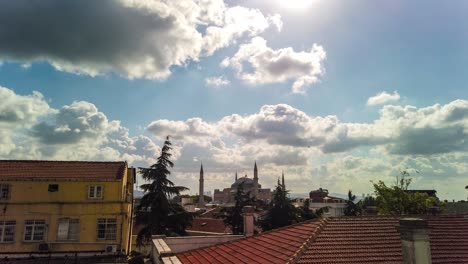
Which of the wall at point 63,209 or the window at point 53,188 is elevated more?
the window at point 53,188

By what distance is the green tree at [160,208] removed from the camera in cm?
3388

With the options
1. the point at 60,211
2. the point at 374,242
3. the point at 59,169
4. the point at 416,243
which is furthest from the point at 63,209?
the point at 416,243

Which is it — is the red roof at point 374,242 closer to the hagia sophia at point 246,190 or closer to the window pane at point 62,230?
the window pane at point 62,230

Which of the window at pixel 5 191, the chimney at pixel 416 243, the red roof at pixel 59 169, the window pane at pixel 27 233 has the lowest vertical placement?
the window pane at pixel 27 233

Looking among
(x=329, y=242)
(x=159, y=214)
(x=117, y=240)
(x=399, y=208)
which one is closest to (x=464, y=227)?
(x=329, y=242)

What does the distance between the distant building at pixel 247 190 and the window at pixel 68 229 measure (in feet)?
294

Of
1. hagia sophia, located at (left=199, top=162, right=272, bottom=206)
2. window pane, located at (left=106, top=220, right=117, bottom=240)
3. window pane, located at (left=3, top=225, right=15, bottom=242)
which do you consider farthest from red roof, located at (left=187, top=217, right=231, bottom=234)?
hagia sophia, located at (left=199, top=162, right=272, bottom=206)

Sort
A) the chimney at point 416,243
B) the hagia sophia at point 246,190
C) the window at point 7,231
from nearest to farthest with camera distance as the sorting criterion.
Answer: the chimney at point 416,243
the window at point 7,231
the hagia sophia at point 246,190

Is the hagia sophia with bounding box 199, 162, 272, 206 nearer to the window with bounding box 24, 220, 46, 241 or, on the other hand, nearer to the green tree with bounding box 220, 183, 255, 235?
the green tree with bounding box 220, 183, 255, 235

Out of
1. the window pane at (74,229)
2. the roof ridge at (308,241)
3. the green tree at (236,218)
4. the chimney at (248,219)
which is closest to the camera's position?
the roof ridge at (308,241)

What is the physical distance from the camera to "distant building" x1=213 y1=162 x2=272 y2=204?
419 ft

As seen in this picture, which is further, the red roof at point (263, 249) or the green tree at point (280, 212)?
the green tree at point (280, 212)

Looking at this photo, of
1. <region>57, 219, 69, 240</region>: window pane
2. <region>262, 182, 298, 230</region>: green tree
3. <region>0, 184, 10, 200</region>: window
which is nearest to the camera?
<region>0, 184, 10, 200</region>: window

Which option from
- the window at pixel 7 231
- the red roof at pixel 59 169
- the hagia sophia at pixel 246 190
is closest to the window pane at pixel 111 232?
the red roof at pixel 59 169
